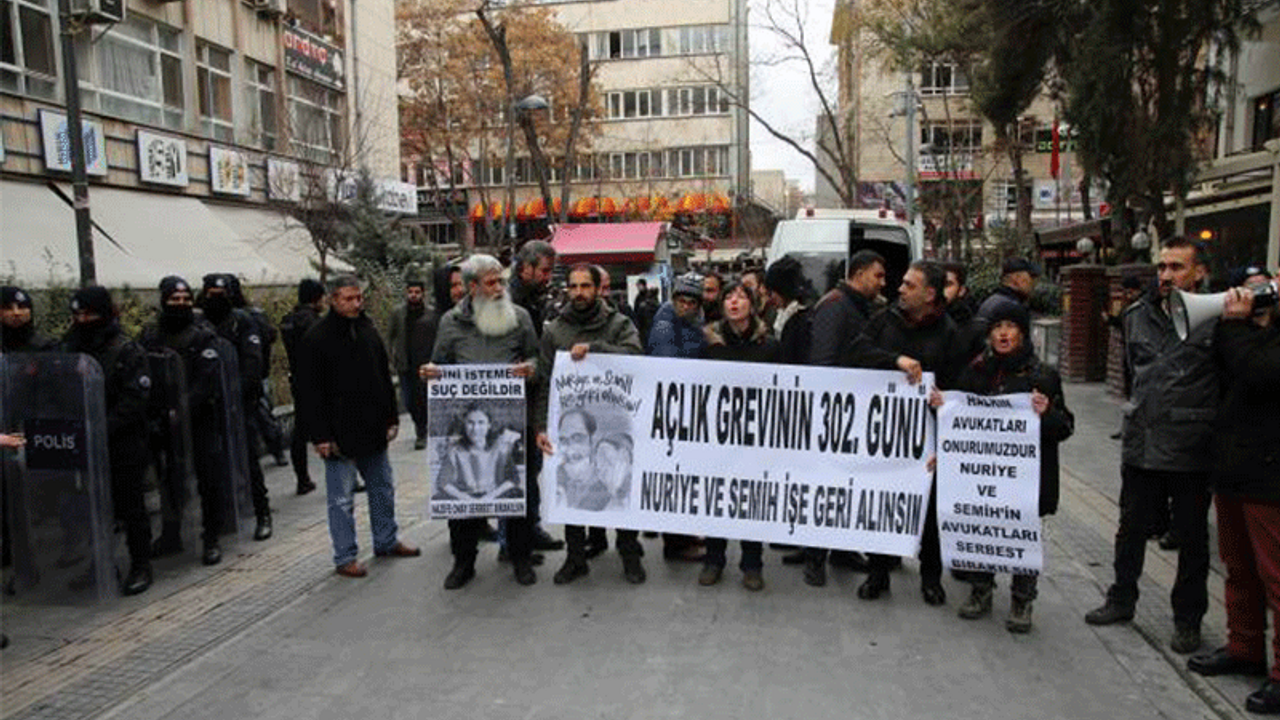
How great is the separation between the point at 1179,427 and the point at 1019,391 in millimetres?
769

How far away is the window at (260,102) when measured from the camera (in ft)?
85.9

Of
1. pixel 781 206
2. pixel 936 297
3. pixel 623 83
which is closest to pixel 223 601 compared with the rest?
pixel 936 297

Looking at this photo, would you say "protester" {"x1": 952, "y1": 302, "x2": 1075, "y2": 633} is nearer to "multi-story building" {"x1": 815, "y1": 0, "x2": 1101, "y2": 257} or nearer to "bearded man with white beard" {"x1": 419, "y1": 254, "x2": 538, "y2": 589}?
"bearded man with white beard" {"x1": 419, "y1": 254, "x2": 538, "y2": 589}

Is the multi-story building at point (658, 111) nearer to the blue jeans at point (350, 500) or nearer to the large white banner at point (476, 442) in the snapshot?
the blue jeans at point (350, 500)

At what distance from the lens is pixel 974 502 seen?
5328mm

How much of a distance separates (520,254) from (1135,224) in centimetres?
1831

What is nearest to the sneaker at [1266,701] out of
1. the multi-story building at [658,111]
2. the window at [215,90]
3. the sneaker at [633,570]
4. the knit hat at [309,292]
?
the sneaker at [633,570]

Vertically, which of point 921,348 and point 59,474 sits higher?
point 921,348

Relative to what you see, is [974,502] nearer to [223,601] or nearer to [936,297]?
[936,297]

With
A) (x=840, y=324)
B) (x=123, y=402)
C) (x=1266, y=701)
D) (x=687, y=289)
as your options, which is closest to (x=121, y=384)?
(x=123, y=402)

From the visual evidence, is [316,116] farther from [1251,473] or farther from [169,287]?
[1251,473]

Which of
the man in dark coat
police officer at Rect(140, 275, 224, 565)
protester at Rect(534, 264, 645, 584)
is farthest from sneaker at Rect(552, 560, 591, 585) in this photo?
police officer at Rect(140, 275, 224, 565)

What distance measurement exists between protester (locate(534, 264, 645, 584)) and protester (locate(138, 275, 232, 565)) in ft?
7.55

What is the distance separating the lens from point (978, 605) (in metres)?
5.34
